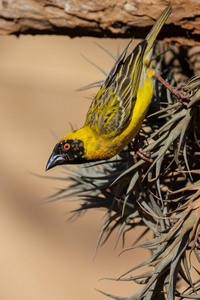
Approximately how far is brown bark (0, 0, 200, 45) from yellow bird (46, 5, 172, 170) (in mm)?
88

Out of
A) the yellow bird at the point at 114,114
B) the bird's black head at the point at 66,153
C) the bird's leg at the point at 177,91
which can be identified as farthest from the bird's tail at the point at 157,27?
the bird's black head at the point at 66,153

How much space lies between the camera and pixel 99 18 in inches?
77.9

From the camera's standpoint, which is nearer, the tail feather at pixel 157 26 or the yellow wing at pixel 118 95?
the tail feather at pixel 157 26

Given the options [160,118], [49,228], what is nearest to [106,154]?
[160,118]

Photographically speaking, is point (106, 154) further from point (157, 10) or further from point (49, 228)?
point (49, 228)

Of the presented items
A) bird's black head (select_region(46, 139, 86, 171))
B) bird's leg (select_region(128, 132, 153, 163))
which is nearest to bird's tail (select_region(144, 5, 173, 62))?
bird's leg (select_region(128, 132, 153, 163))

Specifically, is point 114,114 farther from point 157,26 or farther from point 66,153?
point 157,26

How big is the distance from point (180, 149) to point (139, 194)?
0.69 feet

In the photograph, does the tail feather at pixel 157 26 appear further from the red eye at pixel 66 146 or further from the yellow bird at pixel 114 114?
the red eye at pixel 66 146

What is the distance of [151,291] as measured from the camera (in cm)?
151

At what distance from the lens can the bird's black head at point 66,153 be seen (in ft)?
6.68

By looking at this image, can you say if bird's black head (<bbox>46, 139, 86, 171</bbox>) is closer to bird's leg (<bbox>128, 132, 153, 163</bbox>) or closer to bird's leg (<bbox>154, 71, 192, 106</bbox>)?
bird's leg (<bbox>128, 132, 153, 163</bbox>)

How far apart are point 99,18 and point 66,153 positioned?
0.58m

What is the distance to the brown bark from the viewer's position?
6.27 feet
